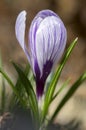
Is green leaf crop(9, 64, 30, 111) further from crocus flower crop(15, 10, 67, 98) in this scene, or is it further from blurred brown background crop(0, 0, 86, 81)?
blurred brown background crop(0, 0, 86, 81)

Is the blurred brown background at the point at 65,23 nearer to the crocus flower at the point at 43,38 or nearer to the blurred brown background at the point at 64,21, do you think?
the blurred brown background at the point at 64,21

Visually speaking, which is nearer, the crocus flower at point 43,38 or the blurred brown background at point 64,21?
the crocus flower at point 43,38

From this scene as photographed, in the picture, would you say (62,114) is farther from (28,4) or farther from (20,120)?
(28,4)

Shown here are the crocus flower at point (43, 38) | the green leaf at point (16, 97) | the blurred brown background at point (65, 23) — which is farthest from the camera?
the blurred brown background at point (65, 23)

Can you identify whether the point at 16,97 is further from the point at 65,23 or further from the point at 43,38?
the point at 65,23

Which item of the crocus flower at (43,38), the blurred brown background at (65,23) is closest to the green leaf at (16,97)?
the crocus flower at (43,38)

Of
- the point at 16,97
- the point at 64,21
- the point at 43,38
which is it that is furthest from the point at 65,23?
the point at 43,38

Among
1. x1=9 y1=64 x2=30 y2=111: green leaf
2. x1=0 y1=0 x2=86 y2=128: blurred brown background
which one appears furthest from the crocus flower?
x1=0 y1=0 x2=86 y2=128: blurred brown background

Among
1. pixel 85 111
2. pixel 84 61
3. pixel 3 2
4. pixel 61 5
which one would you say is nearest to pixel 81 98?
pixel 85 111

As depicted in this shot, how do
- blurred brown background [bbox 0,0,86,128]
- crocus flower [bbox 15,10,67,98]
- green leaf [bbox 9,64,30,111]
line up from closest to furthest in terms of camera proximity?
crocus flower [bbox 15,10,67,98] < green leaf [bbox 9,64,30,111] < blurred brown background [bbox 0,0,86,128]
